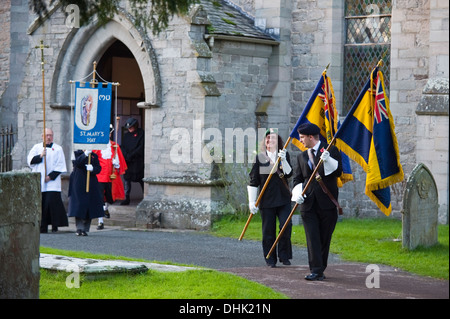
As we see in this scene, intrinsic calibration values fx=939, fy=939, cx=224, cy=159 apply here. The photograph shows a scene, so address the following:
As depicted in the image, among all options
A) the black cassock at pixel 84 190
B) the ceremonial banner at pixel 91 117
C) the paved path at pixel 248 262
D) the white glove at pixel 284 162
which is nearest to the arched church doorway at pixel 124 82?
the ceremonial banner at pixel 91 117

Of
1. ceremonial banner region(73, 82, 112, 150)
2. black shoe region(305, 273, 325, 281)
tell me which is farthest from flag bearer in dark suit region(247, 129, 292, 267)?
ceremonial banner region(73, 82, 112, 150)

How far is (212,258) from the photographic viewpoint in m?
13.0

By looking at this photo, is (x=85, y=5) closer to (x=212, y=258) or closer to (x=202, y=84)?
(x=212, y=258)

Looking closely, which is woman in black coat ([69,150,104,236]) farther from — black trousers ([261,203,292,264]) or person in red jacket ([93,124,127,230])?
black trousers ([261,203,292,264])

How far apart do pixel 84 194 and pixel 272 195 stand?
207 inches

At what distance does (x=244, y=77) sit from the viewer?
17875 mm

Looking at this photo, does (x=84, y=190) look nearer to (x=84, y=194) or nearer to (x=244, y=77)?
(x=84, y=194)

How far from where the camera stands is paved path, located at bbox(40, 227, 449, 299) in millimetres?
9672

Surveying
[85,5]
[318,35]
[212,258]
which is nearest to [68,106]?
[318,35]

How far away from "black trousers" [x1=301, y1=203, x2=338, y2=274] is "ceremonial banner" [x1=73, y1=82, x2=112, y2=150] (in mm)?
6704

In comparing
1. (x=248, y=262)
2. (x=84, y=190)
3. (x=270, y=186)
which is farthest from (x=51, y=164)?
(x=270, y=186)
